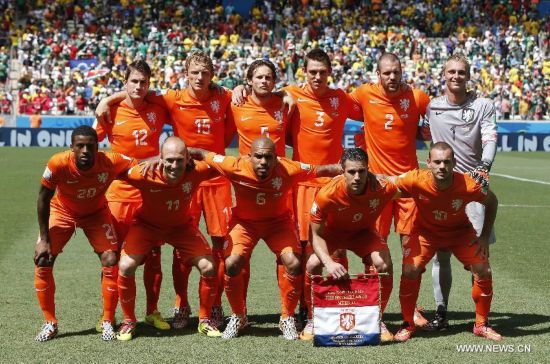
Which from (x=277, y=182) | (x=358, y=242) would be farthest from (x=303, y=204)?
(x=358, y=242)

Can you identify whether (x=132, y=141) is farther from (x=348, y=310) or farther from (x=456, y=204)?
(x=456, y=204)

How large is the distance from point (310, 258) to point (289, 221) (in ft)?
1.41

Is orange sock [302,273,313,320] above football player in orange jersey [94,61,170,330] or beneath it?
beneath

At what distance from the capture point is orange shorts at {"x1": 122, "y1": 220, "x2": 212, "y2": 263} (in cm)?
768

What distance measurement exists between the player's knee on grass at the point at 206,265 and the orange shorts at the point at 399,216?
1554 millimetres

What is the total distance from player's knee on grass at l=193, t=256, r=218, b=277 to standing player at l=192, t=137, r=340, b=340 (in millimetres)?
118

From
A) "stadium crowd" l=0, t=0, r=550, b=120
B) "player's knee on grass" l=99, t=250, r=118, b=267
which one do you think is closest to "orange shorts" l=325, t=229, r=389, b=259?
"player's knee on grass" l=99, t=250, r=118, b=267

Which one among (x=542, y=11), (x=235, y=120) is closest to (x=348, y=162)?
(x=235, y=120)

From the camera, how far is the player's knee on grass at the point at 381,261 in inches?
297

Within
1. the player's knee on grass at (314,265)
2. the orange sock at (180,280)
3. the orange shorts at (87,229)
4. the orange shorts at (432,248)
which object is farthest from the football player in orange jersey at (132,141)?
the orange shorts at (432,248)

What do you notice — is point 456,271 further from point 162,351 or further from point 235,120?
point 162,351

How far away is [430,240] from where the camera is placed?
25.1ft

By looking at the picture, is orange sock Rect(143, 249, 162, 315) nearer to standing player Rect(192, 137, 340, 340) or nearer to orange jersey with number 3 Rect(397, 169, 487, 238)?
standing player Rect(192, 137, 340, 340)

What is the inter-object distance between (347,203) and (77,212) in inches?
89.2
